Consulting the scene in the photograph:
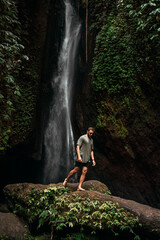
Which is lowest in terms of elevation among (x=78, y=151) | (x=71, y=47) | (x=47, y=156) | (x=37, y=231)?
(x=37, y=231)

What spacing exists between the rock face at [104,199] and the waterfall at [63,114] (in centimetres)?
422

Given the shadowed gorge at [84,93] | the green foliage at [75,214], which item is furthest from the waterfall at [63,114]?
the green foliage at [75,214]

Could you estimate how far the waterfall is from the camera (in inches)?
386

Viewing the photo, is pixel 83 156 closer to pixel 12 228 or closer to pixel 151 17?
pixel 12 228

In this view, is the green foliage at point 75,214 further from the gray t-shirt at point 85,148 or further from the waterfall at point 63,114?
the waterfall at point 63,114

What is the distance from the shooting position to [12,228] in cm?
407

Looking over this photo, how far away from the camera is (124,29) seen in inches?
258

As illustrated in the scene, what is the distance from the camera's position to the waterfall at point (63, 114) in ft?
32.1

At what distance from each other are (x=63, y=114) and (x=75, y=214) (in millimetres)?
7233

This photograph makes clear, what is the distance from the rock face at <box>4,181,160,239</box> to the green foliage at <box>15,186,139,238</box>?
135mm

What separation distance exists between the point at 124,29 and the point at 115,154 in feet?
16.4

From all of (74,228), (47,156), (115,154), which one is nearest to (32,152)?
(47,156)

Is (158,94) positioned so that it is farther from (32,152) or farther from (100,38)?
(32,152)

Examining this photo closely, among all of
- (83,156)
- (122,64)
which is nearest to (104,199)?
(83,156)
